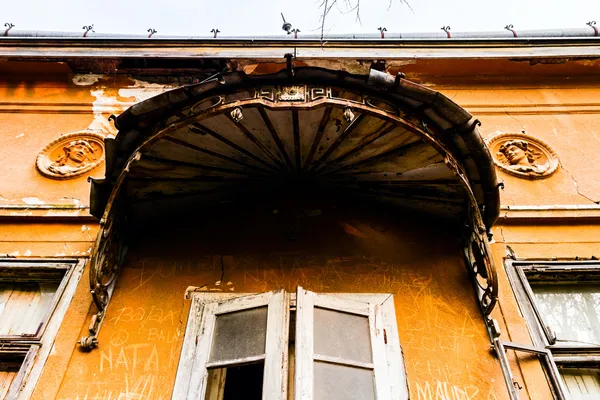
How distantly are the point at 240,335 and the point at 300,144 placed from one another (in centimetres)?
178

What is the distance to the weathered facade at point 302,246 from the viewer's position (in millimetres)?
4051

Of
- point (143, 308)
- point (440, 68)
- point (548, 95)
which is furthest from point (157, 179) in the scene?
point (548, 95)

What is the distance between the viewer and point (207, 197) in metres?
5.25

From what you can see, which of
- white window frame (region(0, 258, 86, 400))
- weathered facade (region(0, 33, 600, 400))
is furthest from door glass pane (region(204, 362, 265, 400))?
white window frame (region(0, 258, 86, 400))

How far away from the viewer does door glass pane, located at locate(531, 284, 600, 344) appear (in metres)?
4.54

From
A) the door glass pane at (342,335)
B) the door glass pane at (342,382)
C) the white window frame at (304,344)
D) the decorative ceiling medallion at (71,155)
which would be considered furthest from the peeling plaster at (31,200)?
the door glass pane at (342,382)

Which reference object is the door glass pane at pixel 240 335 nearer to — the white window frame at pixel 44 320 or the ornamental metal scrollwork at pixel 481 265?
the white window frame at pixel 44 320

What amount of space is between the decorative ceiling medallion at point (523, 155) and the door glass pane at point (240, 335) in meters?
3.44

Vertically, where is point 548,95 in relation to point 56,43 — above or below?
below

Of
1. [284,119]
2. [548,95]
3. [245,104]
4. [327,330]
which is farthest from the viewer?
[548,95]

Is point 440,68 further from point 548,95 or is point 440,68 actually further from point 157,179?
point 157,179

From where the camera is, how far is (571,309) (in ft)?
15.5

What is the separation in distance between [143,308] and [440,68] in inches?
187

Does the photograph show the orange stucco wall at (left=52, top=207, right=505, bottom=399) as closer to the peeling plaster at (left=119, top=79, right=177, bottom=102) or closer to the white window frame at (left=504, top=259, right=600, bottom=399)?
the white window frame at (left=504, top=259, right=600, bottom=399)
